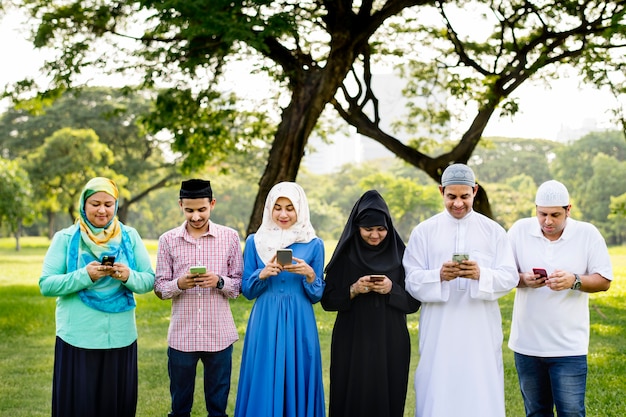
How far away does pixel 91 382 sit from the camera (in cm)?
480

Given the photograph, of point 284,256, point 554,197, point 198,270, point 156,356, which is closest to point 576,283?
point 554,197

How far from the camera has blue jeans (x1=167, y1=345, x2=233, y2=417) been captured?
524cm

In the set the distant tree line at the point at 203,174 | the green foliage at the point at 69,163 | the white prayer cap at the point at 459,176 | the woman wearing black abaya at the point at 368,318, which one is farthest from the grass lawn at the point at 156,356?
the green foliage at the point at 69,163

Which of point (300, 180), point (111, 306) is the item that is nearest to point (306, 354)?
point (111, 306)

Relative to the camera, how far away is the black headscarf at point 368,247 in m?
5.11

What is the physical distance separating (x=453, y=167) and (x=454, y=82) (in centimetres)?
1198

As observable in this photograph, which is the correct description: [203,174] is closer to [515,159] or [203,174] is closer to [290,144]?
[290,144]

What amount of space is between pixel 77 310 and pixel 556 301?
10.7 feet

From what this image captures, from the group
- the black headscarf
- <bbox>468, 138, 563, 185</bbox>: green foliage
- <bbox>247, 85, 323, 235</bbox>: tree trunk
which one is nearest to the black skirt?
the black headscarf

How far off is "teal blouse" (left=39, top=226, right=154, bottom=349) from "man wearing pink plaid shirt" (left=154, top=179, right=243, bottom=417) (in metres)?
0.37

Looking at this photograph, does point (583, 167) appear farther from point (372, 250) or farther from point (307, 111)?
point (372, 250)

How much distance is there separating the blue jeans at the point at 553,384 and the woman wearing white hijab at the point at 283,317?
145 cm

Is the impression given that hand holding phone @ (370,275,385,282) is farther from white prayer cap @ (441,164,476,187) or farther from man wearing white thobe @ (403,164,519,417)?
white prayer cap @ (441,164,476,187)

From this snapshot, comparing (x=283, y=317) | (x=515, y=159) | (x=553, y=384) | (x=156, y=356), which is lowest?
(x=156, y=356)
